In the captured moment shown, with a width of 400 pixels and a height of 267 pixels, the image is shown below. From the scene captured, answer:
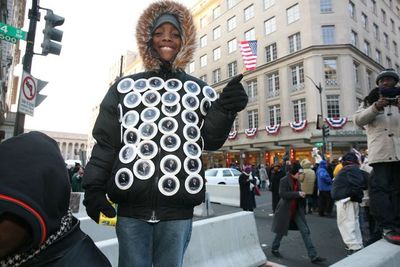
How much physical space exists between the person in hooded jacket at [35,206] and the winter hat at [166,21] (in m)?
1.30

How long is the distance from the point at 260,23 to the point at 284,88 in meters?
8.70

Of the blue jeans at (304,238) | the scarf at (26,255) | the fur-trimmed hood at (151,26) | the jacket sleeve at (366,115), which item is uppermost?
the fur-trimmed hood at (151,26)

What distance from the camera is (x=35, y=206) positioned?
2.87ft

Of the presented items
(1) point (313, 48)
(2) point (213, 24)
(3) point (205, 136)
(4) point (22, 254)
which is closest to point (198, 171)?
(3) point (205, 136)

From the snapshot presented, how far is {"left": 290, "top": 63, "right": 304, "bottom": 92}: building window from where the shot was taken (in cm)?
3130

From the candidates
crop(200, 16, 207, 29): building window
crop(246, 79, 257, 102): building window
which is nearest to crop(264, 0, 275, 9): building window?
crop(246, 79, 257, 102): building window

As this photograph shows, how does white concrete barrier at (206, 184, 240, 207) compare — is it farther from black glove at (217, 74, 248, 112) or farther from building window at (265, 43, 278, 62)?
building window at (265, 43, 278, 62)

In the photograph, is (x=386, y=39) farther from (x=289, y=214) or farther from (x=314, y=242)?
(x=289, y=214)

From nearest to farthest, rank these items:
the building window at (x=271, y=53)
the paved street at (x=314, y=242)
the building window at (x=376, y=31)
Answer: the paved street at (x=314, y=242) → the building window at (x=271, y=53) → the building window at (x=376, y=31)

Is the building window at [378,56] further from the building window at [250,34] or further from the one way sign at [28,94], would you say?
the one way sign at [28,94]

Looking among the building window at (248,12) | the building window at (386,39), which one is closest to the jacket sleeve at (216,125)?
the building window at (248,12)

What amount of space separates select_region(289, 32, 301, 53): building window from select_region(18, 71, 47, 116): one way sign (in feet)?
96.0

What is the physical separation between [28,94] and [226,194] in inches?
394

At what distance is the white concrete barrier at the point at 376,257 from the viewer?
253 centimetres
